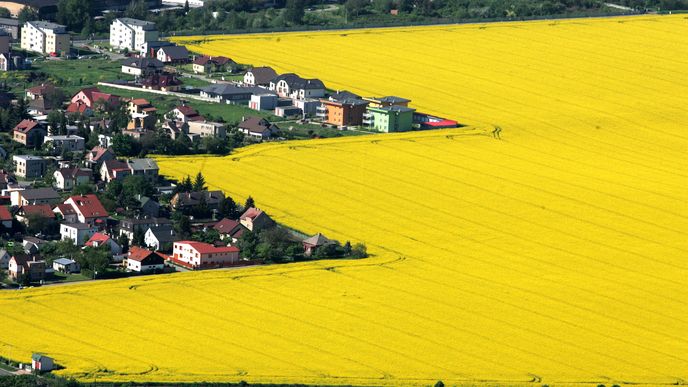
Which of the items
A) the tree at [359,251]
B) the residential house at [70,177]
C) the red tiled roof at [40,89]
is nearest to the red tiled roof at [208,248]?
the tree at [359,251]

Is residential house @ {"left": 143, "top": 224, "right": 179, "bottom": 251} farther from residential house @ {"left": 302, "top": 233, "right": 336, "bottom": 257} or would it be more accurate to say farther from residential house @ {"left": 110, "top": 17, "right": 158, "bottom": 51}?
residential house @ {"left": 110, "top": 17, "right": 158, "bottom": 51}

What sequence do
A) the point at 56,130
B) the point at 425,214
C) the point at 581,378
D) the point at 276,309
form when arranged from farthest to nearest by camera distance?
1. the point at 56,130
2. the point at 425,214
3. the point at 276,309
4. the point at 581,378

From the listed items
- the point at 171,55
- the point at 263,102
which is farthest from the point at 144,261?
the point at 171,55

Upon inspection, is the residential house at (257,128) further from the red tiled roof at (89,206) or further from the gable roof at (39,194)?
the red tiled roof at (89,206)

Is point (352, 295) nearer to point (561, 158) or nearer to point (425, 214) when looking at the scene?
point (425, 214)

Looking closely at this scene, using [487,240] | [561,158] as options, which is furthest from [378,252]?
[561,158]

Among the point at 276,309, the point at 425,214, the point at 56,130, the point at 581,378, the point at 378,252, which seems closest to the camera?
the point at 581,378
